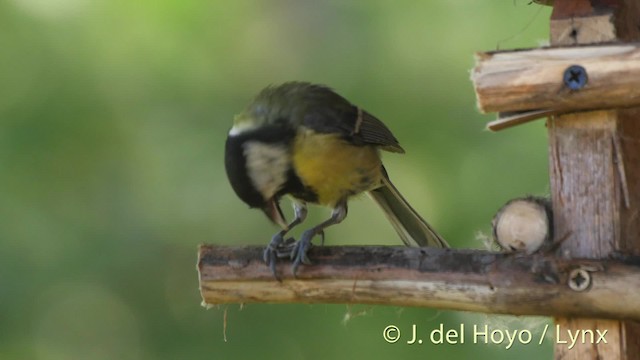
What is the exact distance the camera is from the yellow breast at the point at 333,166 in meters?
2.79

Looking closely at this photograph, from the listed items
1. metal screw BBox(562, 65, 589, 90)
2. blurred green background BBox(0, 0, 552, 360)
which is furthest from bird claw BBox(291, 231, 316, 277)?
blurred green background BBox(0, 0, 552, 360)

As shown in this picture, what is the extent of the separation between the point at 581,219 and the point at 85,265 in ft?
6.99

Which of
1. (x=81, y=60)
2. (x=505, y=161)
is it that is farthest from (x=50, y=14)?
(x=505, y=161)

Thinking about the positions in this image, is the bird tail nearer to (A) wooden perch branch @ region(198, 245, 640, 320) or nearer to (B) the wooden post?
(A) wooden perch branch @ region(198, 245, 640, 320)

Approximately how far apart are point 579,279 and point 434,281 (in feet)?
0.89

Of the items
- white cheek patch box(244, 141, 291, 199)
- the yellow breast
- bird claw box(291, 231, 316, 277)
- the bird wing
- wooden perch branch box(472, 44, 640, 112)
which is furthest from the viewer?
the bird wing

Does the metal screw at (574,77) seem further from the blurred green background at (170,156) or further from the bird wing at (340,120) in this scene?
the blurred green background at (170,156)

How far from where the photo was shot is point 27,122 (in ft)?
12.8

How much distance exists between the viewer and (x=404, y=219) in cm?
295

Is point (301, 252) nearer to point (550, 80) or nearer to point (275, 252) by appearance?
point (275, 252)

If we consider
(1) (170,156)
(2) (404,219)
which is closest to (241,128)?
(2) (404,219)

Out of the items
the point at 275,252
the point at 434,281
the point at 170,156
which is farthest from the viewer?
the point at 170,156

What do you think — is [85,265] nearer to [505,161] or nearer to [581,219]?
[505,161]

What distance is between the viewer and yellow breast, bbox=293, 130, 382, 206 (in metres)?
2.79
